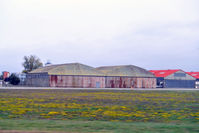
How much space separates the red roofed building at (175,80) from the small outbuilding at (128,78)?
531 cm


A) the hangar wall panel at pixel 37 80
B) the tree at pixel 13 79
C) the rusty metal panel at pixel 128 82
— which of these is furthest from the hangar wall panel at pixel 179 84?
the tree at pixel 13 79

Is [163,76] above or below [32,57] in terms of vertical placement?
below

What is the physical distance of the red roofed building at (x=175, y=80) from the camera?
291 feet

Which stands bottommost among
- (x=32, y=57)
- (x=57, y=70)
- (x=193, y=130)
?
(x=193, y=130)

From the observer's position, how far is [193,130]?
11.6 metres

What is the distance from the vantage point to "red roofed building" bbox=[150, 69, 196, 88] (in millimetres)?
88625

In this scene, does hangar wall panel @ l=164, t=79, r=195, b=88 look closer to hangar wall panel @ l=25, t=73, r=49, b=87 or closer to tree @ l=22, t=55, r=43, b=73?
hangar wall panel @ l=25, t=73, r=49, b=87

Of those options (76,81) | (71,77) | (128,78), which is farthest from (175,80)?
(71,77)

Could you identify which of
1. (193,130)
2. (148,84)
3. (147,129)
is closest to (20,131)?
(147,129)

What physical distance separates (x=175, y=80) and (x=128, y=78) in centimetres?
1787

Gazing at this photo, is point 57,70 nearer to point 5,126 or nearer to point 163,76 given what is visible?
point 163,76

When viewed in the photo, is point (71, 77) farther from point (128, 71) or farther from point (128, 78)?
point (128, 71)

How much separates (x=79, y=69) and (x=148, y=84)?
2221 cm

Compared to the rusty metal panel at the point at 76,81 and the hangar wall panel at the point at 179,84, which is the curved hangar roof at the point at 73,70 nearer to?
the rusty metal panel at the point at 76,81
